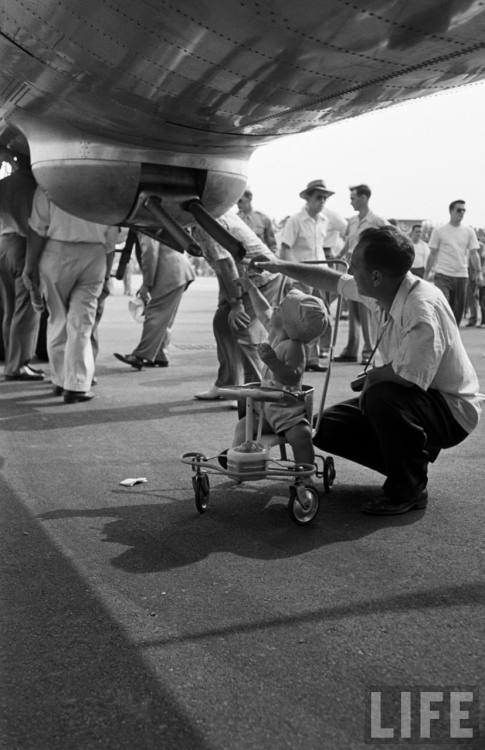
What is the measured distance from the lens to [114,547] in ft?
10.9

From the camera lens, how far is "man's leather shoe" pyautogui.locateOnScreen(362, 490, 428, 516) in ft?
12.0

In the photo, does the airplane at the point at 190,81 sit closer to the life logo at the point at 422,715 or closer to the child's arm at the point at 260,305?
the child's arm at the point at 260,305

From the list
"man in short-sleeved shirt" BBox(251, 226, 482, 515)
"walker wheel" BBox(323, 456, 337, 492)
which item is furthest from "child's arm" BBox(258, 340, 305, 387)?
"walker wheel" BBox(323, 456, 337, 492)

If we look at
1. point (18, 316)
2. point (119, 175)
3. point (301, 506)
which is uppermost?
point (119, 175)

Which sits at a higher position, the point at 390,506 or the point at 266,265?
the point at 266,265

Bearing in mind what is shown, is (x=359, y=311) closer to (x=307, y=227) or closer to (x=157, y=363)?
(x=307, y=227)

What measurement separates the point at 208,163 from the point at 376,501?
1.54 m

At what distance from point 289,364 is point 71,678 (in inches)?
72.0

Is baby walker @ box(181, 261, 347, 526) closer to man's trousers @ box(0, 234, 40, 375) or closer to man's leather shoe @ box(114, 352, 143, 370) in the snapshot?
man's trousers @ box(0, 234, 40, 375)

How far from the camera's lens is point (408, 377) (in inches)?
137

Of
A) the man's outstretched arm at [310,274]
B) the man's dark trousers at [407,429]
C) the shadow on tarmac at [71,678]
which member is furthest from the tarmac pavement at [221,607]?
the man's outstretched arm at [310,274]

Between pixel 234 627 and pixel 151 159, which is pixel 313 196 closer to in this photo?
pixel 151 159

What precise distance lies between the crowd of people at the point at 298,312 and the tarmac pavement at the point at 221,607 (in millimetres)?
335

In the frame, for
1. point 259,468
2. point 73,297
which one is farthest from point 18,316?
point 259,468
